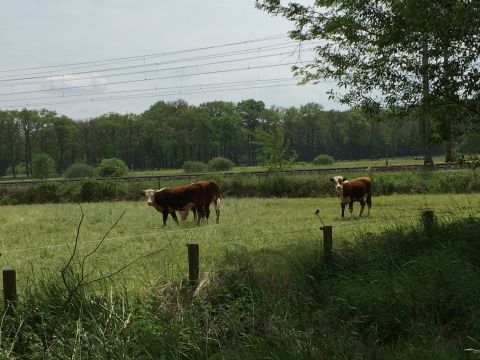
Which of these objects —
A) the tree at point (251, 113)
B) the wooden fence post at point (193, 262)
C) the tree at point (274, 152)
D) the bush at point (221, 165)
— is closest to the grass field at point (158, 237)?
the wooden fence post at point (193, 262)

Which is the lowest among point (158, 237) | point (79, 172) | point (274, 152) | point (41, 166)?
point (158, 237)

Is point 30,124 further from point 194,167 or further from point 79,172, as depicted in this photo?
point 194,167

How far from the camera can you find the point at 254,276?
262 inches

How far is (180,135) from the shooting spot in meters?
94.2

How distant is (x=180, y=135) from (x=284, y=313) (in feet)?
294

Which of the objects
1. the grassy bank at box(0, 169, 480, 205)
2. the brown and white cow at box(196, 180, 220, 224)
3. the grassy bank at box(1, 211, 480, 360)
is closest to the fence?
the grassy bank at box(1, 211, 480, 360)

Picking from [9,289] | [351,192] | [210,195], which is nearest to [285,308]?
[9,289]

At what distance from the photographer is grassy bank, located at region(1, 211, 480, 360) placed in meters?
4.99

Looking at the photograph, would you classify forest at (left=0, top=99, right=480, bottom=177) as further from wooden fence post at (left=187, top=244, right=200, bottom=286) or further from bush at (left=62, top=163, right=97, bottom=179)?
wooden fence post at (left=187, top=244, right=200, bottom=286)

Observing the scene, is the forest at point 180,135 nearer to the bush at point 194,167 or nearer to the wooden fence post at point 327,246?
the bush at point 194,167

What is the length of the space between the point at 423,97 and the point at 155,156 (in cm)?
8980

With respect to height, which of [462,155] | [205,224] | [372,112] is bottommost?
[205,224]

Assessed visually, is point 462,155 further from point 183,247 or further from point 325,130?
point 325,130

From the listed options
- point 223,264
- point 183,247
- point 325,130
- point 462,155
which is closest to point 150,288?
point 223,264
